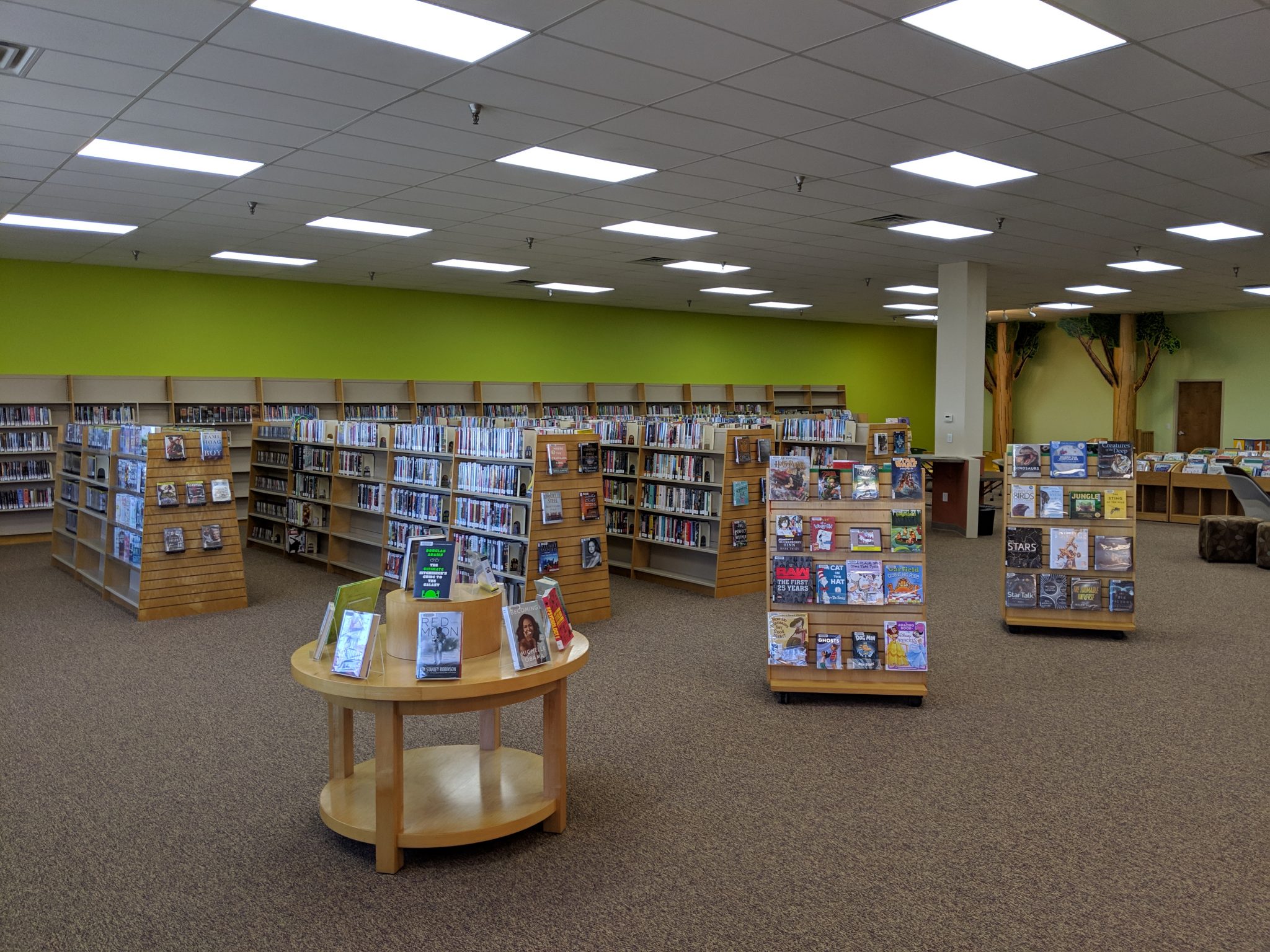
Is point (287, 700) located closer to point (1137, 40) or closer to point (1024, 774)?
point (1024, 774)

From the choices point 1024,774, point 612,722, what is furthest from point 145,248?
point 1024,774

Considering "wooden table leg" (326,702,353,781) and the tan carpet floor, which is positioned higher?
"wooden table leg" (326,702,353,781)

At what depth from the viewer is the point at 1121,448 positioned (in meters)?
6.66

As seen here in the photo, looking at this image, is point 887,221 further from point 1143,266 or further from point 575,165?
point 1143,266

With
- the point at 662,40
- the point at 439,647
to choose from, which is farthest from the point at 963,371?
the point at 439,647

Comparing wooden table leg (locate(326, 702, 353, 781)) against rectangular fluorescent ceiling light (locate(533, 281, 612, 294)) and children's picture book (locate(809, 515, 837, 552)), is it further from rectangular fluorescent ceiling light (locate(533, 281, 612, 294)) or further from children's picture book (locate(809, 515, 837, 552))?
rectangular fluorescent ceiling light (locate(533, 281, 612, 294))

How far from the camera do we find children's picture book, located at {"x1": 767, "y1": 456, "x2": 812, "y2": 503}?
545 cm

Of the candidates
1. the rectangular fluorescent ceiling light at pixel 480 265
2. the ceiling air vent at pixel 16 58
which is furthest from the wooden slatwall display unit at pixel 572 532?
the rectangular fluorescent ceiling light at pixel 480 265

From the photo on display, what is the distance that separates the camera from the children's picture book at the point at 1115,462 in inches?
262

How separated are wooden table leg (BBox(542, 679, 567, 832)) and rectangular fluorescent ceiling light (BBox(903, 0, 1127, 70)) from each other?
3.53 m

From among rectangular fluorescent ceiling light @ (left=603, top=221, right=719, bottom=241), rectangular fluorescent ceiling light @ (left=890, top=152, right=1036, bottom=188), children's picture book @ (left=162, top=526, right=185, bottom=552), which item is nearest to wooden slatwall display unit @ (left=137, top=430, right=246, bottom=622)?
children's picture book @ (left=162, top=526, right=185, bottom=552)

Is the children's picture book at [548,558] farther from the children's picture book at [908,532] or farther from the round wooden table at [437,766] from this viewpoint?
the round wooden table at [437,766]

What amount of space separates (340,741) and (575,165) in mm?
4907

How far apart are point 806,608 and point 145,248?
9162 mm
